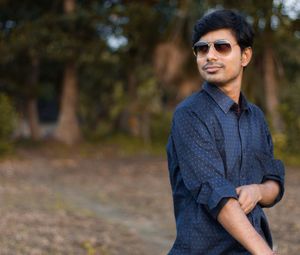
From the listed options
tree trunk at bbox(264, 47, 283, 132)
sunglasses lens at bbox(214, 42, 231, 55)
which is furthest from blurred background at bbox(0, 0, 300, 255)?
sunglasses lens at bbox(214, 42, 231, 55)

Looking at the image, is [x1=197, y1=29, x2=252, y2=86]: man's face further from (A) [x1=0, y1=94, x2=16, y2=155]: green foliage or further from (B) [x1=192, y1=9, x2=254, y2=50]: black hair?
(A) [x1=0, y1=94, x2=16, y2=155]: green foliage

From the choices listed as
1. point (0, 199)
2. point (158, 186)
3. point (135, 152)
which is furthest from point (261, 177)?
point (135, 152)

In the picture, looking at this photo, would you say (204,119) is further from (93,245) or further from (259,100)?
(259,100)

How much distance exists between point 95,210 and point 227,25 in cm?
760

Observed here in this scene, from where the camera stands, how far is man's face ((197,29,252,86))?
2004 mm

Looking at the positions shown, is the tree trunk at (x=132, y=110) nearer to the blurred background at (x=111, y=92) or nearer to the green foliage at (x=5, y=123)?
the blurred background at (x=111, y=92)

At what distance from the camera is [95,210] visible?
935 centimetres

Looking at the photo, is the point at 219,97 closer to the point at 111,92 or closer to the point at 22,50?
the point at 22,50

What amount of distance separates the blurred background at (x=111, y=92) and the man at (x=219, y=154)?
6324mm

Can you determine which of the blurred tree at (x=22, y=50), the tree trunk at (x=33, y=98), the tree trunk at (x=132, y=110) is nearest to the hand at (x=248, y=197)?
the blurred tree at (x=22, y=50)

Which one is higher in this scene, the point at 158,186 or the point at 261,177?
the point at 261,177

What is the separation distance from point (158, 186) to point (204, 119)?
34.0ft

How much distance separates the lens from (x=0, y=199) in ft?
32.8

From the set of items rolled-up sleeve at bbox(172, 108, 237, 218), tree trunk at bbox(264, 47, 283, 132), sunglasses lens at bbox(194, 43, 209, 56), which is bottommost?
tree trunk at bbox(264, 47, 283, 132)
